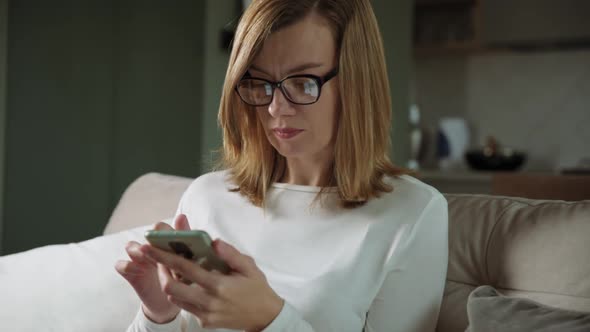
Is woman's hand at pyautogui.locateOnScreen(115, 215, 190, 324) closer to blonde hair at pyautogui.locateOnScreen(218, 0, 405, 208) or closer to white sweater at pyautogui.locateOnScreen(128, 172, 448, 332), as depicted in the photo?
white sweater at pyautogui.locateOnScreen(128, 172, 448, 332)

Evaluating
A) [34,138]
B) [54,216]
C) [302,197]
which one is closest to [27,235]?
[54,216]

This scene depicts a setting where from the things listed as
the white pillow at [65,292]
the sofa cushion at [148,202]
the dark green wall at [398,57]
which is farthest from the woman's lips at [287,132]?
the dark green wall at [398,57]

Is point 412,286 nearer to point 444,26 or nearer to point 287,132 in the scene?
point 287,132

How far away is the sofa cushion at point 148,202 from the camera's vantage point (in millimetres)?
1809

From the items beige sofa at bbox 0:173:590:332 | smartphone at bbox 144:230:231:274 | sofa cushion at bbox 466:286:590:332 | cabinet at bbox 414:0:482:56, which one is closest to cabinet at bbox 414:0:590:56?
cabinet at bbox 414:0:482:56

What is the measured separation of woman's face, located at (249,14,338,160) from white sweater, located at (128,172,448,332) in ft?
0.51

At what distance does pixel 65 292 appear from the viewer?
1373mm

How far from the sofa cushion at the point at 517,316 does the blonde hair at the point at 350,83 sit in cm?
30

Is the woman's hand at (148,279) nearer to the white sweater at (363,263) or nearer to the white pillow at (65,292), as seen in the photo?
the white sweater at (363,263)

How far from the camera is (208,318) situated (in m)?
0.92

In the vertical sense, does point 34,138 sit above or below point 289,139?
below

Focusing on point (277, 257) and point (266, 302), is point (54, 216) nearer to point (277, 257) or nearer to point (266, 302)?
point (277, 257)

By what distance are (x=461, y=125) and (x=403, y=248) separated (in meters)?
3.68

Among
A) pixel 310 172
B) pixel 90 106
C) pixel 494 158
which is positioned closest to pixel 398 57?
pixel 494 158
